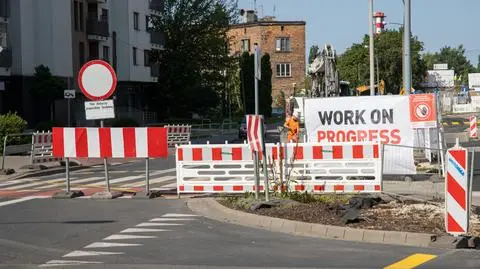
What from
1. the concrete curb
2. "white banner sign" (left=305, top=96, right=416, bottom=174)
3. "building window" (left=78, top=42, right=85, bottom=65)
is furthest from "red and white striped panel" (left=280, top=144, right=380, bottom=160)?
"building window" (left=78, top=42, right=85, bottom=65)

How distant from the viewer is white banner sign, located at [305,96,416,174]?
17594mm

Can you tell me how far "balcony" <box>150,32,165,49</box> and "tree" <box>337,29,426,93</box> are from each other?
3525cm

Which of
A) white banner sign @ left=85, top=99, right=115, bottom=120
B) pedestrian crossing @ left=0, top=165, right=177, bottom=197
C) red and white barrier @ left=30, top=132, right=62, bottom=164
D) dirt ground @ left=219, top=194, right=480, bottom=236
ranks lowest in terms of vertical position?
pedestrian crossing @ left=0, top=165, right=177, bottom=197

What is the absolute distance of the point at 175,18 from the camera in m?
67.6

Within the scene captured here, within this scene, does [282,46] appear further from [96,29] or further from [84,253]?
[84,253]

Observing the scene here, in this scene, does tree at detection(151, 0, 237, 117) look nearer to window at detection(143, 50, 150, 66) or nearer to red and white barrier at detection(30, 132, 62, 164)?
window at detection(143, 50, 150, 66)

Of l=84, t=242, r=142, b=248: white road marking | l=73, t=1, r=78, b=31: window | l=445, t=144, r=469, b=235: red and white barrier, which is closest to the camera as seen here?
l=445, t=144, r=469, b=235: red and white barrier

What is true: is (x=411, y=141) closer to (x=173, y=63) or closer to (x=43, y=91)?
(x=43, y=91)

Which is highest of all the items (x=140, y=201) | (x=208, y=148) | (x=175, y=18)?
(x=175, y=18)

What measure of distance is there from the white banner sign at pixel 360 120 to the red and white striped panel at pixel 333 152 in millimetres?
3599

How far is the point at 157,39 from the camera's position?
62.8 m

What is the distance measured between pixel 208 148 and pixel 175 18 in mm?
54652

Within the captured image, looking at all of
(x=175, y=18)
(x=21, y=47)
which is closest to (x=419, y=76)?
(x=175, y=18)

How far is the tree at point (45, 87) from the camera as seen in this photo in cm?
4228
